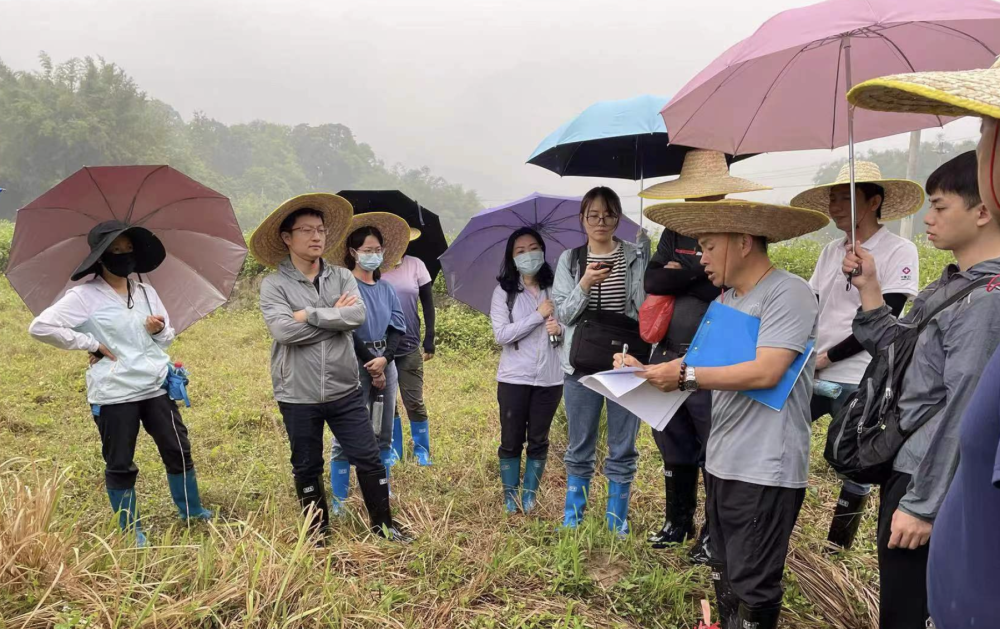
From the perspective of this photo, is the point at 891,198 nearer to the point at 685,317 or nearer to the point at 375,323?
the point at 685,317

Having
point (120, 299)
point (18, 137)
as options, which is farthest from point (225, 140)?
point (120, 299)

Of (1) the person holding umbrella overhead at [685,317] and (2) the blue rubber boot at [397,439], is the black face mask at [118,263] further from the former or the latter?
(1) the person holding umbrella overhead at [685,317]

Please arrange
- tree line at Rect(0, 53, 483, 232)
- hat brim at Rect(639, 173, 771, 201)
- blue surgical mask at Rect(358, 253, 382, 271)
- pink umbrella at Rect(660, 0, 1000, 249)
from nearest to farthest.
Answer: pink umbrella at Rect(660, 0, 1000, 249), hat brim at Rect(639, 173, 771, 201), blue surgical mask at Rect(358, 253, 382, 271), tree line at Rect(0, 53, 483, 232)

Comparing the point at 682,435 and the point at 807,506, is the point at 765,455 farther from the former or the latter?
the point at 807,506

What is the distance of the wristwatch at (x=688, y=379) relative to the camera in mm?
2316

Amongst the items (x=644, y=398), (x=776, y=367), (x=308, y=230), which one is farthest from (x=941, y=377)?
(x=308, y=230)

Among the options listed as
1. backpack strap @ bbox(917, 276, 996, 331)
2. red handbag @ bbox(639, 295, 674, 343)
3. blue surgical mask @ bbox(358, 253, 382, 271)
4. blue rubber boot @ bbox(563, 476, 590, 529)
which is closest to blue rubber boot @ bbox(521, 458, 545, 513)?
blue rubber boot @ bbox(563, 476, 590, 529)

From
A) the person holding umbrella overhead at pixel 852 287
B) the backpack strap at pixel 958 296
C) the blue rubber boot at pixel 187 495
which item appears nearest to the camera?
the backpack strap at pixel 958 296

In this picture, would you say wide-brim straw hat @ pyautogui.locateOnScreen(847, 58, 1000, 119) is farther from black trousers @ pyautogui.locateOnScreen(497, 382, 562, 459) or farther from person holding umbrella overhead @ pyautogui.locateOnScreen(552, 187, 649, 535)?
black trousers @ pyautogui.locateOnScreen(497, 382, 562, 459)

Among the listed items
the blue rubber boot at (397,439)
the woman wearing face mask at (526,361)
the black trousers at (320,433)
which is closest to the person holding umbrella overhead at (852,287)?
the woman wearing face mask at (526,361)

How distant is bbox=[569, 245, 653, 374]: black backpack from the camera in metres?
3.27

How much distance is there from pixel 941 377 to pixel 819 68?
1699mm

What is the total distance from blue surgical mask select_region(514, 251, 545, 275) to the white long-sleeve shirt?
2.17 metres

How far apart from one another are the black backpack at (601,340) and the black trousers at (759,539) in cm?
116
